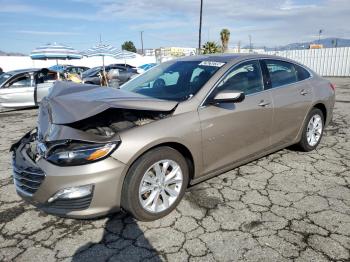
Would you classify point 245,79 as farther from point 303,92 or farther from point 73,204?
point 73,204

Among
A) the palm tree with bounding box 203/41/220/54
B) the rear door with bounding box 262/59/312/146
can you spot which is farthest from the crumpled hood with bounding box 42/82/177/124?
the palm tree with bounding box 203/41/220/54

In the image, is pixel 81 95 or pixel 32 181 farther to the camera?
pixel 81 95

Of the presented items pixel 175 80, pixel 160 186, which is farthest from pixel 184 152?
pixel 175 80

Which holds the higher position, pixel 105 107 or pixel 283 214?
pixel 105 107

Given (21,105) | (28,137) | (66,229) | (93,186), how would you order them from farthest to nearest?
1. (21,105)
2. (28,137)
3. (66,229)
4. (93,186)

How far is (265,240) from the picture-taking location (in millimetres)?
2822

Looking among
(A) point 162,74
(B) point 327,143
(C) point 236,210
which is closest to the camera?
(C) point 236,210

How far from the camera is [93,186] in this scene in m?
2.73

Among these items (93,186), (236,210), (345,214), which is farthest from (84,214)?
(345,214)

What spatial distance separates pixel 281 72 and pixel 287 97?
0.38 m

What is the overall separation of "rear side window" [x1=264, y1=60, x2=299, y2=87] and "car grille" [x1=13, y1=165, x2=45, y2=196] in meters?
2.97

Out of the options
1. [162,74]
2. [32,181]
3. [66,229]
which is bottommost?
[66,229]

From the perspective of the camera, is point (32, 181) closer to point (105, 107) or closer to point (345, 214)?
point (105, 107)

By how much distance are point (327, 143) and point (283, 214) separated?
2.78m
